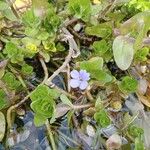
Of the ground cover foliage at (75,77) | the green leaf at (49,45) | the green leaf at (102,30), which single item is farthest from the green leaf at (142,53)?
the green leaf at (49,45)

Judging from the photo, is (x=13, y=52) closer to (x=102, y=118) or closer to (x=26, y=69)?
(x=26, y=69)

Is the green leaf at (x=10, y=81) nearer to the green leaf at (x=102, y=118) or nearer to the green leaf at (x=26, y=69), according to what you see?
the green leaf at (x=26, y=69)

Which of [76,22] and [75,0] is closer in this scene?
[75,0]

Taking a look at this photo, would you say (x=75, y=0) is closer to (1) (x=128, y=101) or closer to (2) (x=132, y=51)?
(2) (x=132, y=51)

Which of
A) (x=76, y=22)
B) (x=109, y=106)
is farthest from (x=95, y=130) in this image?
(x=76, y=22)

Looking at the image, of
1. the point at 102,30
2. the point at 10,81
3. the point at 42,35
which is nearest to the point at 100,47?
the point at 102,30

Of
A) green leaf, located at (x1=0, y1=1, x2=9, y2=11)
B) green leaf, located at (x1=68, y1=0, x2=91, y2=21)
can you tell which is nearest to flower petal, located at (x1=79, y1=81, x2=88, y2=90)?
green leaf, located at (x1=68, y1=0, x2=91, y2=21)
